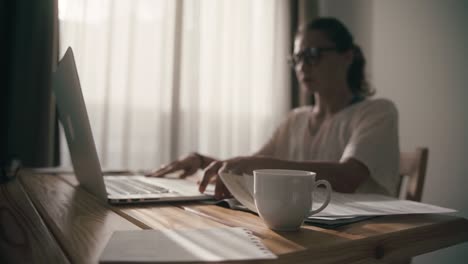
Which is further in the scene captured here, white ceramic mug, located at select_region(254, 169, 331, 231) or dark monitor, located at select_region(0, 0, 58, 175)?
dark monitor, located at select_region(0, 0, 58, 175)

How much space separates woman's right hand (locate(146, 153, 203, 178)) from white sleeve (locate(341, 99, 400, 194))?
46cm

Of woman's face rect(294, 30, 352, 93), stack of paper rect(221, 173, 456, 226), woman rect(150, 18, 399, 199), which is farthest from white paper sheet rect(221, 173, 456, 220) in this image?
woman's face rect(294, 30, 352, 93)

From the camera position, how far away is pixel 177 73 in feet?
6.97

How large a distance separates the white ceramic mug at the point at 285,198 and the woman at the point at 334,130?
0.93 ft

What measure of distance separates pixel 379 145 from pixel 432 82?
84 cm

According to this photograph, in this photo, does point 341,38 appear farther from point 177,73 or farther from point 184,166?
point 177,73

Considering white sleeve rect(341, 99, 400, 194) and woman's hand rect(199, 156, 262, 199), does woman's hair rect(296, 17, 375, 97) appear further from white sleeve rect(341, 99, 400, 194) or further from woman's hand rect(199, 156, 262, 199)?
woman's hand rect(199, 156, 262, 199)

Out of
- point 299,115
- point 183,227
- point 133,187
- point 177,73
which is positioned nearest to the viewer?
point 183,227

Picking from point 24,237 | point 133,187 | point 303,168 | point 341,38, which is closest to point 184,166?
point 133,187

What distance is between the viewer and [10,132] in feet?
5.40

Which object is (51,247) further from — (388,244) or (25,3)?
(25,3)

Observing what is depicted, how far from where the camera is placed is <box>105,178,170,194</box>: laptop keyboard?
2.54 feet

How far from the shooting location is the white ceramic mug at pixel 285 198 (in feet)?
1.54

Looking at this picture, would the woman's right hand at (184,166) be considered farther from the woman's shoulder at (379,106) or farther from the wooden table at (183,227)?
the woman's shoulder at (379,106)
